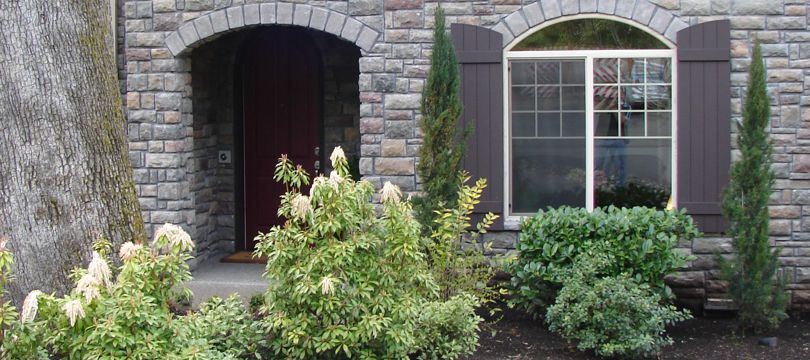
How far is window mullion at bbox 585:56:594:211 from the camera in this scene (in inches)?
335

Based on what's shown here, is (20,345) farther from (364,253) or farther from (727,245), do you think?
(727,245)

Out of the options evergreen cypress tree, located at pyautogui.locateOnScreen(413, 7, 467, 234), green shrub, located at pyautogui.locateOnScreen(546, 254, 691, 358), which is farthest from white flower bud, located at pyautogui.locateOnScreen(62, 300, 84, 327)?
evergreen cypress tree, located at pyautogui.locateOnScreen(413, 7, 467, 234)

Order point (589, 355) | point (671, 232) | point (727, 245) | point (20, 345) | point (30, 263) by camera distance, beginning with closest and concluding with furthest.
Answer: point (20, 345)
point (30, 263)
point (589, 355)
point (671, 232)
point (727, 245)

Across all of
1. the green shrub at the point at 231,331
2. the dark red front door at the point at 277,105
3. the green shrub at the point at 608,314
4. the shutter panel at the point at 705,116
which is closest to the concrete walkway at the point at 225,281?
the dark red front door at the point at 277,105

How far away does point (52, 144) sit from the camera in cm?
640

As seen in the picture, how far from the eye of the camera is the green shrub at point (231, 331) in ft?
19.7

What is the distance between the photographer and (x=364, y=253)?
5.92m

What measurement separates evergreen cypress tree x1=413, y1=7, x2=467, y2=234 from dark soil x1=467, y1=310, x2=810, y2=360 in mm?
1057

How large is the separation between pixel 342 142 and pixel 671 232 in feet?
11.8

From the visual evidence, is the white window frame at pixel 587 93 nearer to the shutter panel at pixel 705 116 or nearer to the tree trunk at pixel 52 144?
the shutter panel at pixel 705 116

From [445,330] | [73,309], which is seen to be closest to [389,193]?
[445,330]

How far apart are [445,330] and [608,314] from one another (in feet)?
4.00

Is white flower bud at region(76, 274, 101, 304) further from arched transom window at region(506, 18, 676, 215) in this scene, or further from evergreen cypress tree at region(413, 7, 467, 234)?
arched transom window at region(506, 18, 676, 215)

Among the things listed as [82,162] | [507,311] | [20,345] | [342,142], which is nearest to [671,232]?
[507,311]
